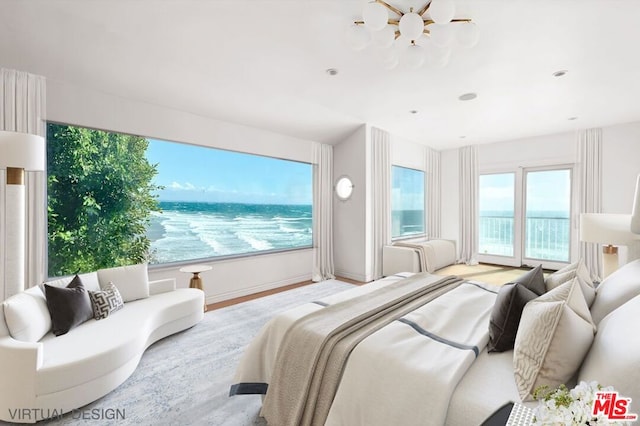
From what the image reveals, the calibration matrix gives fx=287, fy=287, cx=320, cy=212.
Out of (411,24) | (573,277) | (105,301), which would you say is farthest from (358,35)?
(105,301)

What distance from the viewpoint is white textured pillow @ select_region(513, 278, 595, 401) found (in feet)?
3.47

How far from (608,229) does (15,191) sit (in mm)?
4495

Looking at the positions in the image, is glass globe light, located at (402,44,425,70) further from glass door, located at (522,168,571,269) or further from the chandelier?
glass door, located at (522,168,571,269)

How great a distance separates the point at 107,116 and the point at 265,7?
7.22 feet

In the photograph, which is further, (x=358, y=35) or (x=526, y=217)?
(x=526, y=217)

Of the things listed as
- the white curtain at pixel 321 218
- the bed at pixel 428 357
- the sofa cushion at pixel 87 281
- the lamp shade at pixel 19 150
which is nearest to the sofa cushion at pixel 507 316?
the bed at pixel 428 357

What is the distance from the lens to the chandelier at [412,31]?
1897 mm

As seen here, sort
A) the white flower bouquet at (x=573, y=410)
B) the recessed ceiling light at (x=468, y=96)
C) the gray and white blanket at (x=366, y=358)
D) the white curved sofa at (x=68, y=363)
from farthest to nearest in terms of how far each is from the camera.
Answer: the recessed ceiling light at (x=468, y=96) → the white curved sofa at (x=68, y=363) → the gray and white blanket at (x=366, y=358) → the white flower bouquet at (x=573, y=410)

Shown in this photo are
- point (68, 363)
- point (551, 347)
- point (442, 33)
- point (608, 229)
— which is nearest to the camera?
point (551, 347)

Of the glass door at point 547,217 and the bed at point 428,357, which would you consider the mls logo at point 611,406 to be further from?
the glass door at point 547,217

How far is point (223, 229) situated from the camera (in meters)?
4.36

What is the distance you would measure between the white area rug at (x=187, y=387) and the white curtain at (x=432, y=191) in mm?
4824

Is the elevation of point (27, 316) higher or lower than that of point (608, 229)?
lower

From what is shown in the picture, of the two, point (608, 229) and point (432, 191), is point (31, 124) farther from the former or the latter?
point (432, 191)
